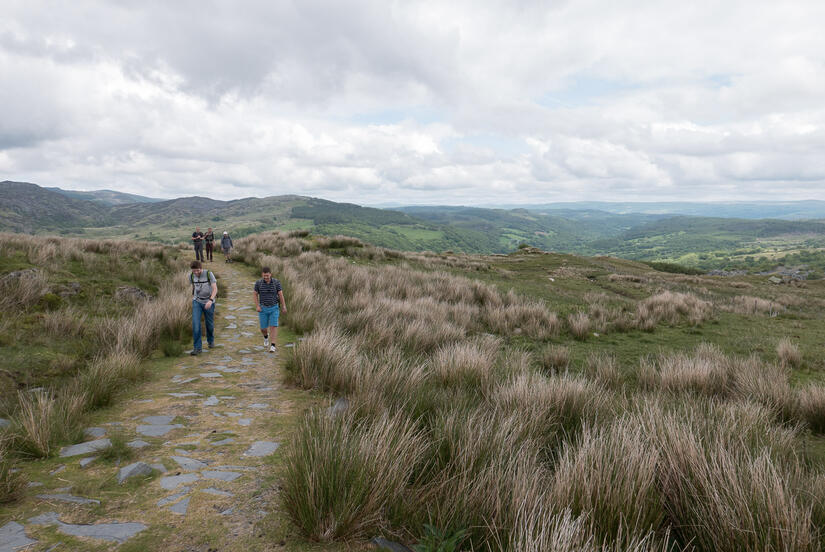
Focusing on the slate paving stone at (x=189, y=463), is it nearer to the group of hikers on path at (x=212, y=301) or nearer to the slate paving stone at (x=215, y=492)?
the slate paving stone at (x=215, y=492)

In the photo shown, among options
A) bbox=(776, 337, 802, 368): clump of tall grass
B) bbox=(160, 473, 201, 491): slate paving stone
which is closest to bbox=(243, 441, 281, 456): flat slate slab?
bbox=(160, 473, 201, 491): slate paving stone

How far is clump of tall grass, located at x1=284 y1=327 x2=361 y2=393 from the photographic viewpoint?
214 inches

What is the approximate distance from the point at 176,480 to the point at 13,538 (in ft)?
3.20

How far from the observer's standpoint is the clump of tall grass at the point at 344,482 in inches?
96.2

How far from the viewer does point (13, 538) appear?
2422mm

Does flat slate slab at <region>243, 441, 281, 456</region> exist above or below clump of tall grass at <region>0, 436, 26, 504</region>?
below

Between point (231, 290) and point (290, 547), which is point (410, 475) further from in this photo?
point (231, 290)

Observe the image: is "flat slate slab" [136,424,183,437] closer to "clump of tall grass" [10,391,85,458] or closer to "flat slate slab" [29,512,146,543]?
"clump of tall grass" [10,391,85,458]

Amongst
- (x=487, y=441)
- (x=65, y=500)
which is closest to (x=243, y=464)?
(x=65, y=500)

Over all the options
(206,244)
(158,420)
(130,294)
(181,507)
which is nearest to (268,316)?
(158,420)

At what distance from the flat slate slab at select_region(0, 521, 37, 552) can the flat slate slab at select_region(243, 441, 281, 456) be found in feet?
5.05

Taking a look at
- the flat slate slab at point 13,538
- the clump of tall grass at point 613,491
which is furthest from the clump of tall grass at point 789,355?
the flat slate slab at point 13,538

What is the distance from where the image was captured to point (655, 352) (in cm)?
894

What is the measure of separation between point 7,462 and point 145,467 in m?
0.93
